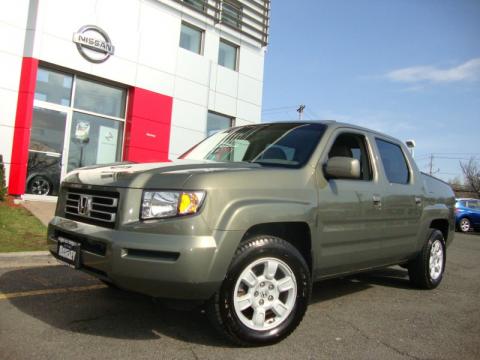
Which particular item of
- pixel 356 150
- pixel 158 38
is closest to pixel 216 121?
pixel 158 38

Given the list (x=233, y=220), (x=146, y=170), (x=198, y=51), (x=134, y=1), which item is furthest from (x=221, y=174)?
(x=198, y=51)

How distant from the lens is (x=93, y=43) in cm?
1138

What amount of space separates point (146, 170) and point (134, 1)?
35.3 ft

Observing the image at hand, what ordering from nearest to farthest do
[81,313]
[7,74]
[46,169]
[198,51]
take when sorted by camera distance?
[81,313] < [7,74] < [46,169] < [198,51]

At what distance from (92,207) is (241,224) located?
112 centimetres

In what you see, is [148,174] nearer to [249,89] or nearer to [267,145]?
[267,145]

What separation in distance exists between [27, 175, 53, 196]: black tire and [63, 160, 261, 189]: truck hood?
8.01 m

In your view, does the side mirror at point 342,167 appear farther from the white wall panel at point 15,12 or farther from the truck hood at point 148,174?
the white wall panel at point 15,12

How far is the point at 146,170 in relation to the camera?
121 inches

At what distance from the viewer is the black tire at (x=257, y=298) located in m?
2.96

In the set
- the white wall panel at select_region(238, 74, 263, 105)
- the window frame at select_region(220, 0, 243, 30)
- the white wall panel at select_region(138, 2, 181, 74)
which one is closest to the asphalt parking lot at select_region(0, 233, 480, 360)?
the white wall panel at select_region(138, 2, 181, 74)

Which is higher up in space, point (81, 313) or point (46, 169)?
point (46, 169)

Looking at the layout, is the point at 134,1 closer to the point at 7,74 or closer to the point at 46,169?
the point at 7,74

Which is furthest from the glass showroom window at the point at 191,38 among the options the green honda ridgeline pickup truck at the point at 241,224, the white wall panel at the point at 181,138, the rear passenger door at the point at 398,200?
the green honda ridgeline pickup truck at the point at 241,224
